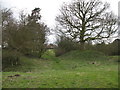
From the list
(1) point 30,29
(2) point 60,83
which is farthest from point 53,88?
(1) point 30,29

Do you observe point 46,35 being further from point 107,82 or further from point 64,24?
point 107,82

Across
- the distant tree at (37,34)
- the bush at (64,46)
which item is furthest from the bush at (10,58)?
the bush at (64,46)

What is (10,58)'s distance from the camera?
64.6ft

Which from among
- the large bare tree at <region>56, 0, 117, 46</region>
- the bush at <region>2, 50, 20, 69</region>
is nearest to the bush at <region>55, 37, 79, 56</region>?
the large bare tree at <region>56, 0, 117, 46</region>

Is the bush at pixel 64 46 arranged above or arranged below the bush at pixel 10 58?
above

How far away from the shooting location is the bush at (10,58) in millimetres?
18984

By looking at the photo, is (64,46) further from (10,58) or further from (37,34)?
(10,58)

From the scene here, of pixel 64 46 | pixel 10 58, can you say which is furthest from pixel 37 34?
pixel 64 46

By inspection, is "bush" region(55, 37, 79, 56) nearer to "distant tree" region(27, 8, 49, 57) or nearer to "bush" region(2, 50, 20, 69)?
"distant tree" region(27, 8, 49, 57)

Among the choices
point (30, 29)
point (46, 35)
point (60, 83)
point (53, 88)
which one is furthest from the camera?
point (46, 35)

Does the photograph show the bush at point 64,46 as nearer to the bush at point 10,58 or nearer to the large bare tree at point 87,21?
the large bare tree at point 87,21

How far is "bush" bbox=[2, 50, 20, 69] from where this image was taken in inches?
747

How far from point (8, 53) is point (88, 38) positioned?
16861mm

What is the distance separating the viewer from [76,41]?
30875 millimetres
